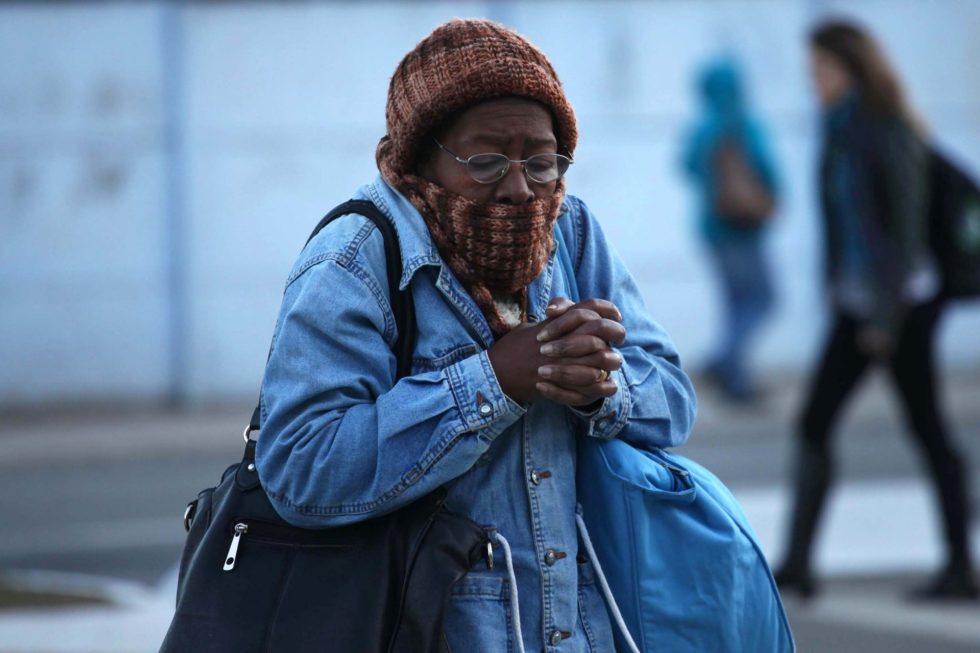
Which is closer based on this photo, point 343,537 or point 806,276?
point 343,537

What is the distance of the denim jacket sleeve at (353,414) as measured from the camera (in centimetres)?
237

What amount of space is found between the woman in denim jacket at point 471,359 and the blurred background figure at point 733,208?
32.8ft

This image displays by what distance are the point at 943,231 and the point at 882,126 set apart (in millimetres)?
475

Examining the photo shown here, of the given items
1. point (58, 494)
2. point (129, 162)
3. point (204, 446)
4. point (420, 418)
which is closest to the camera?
point (420, 418)

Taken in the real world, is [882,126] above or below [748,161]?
below

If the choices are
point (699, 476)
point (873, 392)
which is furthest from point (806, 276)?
point (699, 476)

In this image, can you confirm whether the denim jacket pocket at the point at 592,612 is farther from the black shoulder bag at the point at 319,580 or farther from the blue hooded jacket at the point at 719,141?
the blue hooded jacket at the point at 719,141

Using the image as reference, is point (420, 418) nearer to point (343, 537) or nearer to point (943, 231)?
point (343, 537)

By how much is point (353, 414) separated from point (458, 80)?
53 centimetres

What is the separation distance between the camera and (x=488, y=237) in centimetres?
247

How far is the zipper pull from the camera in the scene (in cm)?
239

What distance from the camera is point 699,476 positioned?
2.66 meters

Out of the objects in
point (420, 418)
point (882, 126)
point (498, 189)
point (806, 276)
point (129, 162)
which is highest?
point (129, 162)

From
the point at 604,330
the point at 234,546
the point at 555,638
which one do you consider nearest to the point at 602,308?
the point at 604,330
